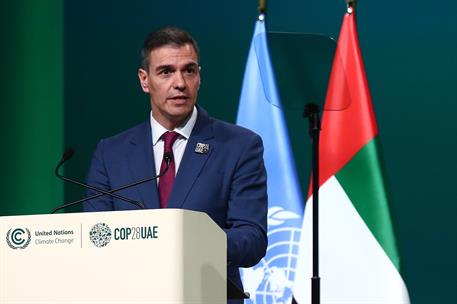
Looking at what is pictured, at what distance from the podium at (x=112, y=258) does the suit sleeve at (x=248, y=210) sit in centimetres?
45

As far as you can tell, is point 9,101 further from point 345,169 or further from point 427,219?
point 427,219

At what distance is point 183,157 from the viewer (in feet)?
9.91

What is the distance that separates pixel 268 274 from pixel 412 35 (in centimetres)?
145

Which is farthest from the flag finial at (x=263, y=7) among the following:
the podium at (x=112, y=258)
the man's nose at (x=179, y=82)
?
the podium at (x=112, y=258)

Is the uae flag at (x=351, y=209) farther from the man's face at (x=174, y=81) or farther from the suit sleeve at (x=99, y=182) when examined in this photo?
the suit sleeve at (x=99, y=182)

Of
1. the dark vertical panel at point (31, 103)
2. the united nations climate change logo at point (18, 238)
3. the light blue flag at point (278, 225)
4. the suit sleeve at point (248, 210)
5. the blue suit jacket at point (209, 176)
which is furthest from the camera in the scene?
the dark vertical panel at point (31, 103)

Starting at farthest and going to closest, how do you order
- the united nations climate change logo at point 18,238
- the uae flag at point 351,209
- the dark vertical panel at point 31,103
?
the dark vertical panel at point 31,103 → the uae flag at point 351,209 → the united nations climate change logo at point 18,238

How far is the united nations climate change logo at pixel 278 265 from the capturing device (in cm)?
423

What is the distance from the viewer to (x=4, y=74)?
15.9 feet

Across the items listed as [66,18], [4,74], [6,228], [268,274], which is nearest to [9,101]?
[4,74]

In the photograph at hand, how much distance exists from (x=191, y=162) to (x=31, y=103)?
217cm

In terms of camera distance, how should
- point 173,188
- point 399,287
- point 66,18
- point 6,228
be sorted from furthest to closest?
point 66,18 → point 399,287 → point 173,188 → point 6,228

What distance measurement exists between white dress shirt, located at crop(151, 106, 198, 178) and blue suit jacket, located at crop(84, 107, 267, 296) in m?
0.02

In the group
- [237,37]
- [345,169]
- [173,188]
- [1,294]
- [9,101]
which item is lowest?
[1,294]
